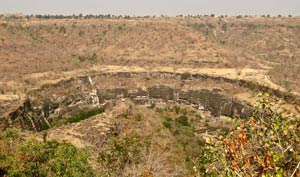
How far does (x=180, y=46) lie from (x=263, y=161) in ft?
270

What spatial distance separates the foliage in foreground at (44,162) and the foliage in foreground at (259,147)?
11114 millimetres

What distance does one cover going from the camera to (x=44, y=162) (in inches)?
800

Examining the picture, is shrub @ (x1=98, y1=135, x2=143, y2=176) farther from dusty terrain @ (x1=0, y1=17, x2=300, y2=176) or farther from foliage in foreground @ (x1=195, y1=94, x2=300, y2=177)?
foliage in foreground @ (x1=195, y1=94, x2=300, y2=177)

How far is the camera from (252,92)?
60969 mm

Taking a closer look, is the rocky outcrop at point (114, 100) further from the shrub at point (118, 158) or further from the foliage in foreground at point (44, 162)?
the shrub at point (118, 158)

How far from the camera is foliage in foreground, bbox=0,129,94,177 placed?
19.0 metres

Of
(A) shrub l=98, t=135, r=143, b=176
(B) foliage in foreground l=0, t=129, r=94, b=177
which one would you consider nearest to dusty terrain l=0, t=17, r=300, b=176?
(A) shrub l=98, t=135, r=143, b=176

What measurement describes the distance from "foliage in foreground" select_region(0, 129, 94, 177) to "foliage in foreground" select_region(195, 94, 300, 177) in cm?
1111

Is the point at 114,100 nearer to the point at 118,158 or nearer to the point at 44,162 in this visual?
the point at 44,162

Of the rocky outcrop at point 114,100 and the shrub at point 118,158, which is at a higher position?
the shrub at point 118,158

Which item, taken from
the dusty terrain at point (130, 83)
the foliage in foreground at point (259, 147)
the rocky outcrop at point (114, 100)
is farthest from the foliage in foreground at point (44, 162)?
the rocky outcrop at point (114, 100)

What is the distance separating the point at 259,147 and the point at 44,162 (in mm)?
14034

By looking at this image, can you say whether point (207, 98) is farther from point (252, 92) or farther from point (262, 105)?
point (262, 105)

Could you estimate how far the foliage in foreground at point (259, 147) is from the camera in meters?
7.83
